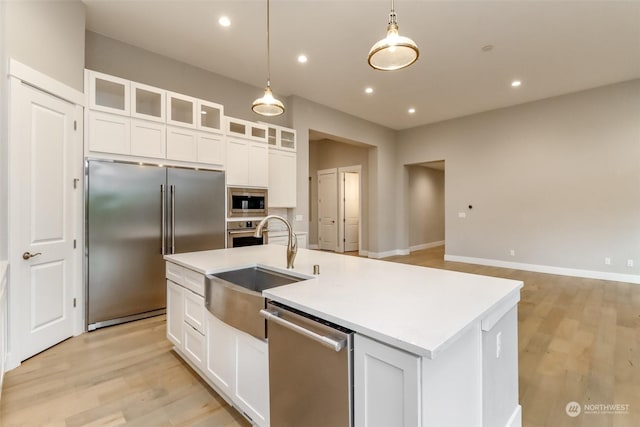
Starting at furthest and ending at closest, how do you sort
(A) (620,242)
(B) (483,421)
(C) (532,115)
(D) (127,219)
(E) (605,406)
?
(C) (532,115) → (A) (620,242) → (D) (127,219) → (E) (605,406) → (B) (483,421)

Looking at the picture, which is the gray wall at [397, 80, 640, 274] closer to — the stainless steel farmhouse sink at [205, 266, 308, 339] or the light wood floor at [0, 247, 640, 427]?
the light wood floor at [0, 247, 640, 427]

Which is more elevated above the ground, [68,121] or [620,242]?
[68,121]

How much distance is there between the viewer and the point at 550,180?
5.62 m

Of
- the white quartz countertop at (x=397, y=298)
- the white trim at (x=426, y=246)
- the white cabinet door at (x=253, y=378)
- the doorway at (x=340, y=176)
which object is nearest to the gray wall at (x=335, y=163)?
the doorway at (x=340, y=176)

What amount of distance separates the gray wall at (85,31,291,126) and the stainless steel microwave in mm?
1402

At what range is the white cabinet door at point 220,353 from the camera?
69.4 inches

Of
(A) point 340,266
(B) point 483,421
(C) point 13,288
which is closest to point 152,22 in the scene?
(C) point 13,288

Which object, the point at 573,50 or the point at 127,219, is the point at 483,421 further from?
the point at 573,50

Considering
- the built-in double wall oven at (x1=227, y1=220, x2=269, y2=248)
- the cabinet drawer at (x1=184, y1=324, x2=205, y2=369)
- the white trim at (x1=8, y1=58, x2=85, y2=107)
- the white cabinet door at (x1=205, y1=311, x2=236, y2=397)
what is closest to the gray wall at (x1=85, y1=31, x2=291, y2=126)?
the white trim at (x1=8, y1=58, x2=85, y2=107)

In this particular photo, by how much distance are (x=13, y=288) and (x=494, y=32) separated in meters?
5.60

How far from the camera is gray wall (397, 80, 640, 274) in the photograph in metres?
4.90

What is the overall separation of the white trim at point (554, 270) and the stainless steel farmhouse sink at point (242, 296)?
236 inches

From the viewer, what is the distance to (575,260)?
5.34 metres

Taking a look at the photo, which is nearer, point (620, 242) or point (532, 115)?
point (620, 242)
